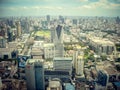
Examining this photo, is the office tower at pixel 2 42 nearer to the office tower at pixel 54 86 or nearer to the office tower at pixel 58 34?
the office tower at pixel 58 34

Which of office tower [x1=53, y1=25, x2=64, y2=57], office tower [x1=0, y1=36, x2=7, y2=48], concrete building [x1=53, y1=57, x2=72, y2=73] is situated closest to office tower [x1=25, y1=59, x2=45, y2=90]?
concrete building [x1=53, y1=57, x2=72, y2=73]

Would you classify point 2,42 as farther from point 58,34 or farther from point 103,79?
point 103,79

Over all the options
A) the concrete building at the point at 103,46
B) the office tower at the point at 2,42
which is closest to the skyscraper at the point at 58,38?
the concrete building at the point at 103,46

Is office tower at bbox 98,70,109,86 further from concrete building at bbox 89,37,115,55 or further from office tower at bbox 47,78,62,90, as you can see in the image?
concrete building at bbox 89,37,115,55

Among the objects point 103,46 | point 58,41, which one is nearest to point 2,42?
point 58,41

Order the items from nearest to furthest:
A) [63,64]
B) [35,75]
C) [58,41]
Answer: [35,75] → [63,64] → [58,41]

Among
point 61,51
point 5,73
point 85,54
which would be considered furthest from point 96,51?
point 5,73
